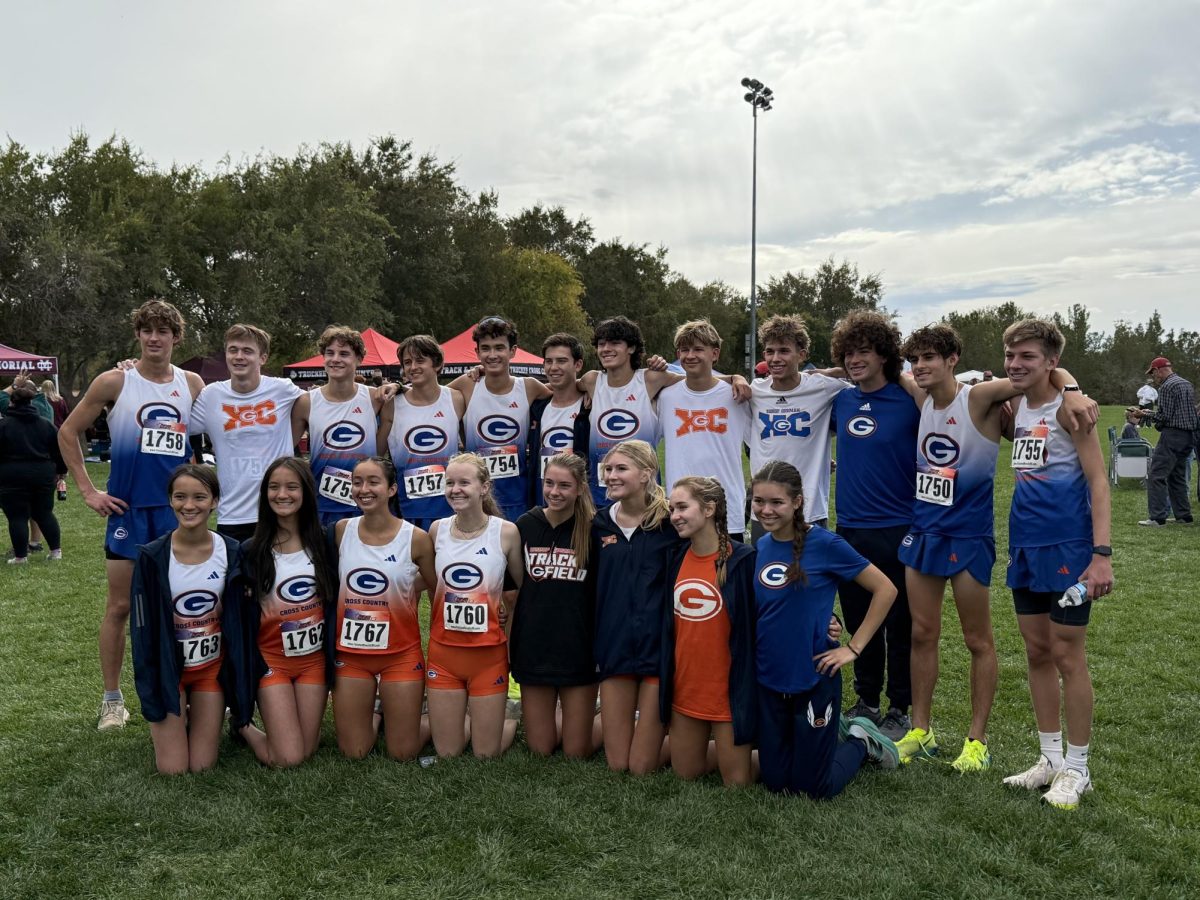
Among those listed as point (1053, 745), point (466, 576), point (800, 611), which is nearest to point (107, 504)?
point (466, 576)

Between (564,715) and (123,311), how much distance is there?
76.7 ft

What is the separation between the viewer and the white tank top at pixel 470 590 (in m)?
4.09

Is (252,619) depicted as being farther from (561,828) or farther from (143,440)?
(561,828)

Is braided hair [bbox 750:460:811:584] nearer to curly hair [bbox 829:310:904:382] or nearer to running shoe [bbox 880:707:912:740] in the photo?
curly hair [bbox 829:310:904:382]

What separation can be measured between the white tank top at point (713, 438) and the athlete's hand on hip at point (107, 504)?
285 centimetres

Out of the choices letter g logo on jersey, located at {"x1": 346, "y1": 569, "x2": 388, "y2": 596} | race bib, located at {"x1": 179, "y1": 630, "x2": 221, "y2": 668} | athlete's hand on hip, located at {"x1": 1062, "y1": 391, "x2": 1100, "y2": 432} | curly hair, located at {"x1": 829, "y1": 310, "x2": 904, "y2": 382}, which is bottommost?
race bib, located at {"x1": 179, "y1": 630, "x2": 221, "y2": 668}

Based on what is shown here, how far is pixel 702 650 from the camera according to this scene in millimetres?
3811

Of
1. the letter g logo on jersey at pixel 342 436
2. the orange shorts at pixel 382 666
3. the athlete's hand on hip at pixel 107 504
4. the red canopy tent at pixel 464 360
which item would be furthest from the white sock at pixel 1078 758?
the red canopy tent at pixel 464 360

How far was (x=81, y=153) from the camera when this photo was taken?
78.0 ft

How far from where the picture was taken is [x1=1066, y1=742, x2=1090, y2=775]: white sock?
3.66m

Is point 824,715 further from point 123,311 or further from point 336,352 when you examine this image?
point 123,311

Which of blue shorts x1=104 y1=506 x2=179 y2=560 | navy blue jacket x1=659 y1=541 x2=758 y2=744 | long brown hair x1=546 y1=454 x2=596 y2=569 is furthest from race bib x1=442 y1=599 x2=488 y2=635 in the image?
blue shorts x1=104 y1=506 x2=179 y2=560

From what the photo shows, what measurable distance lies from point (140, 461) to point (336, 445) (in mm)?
981

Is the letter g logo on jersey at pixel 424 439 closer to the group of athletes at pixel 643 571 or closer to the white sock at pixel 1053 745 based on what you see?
the group of athletes at pixel 643 571
